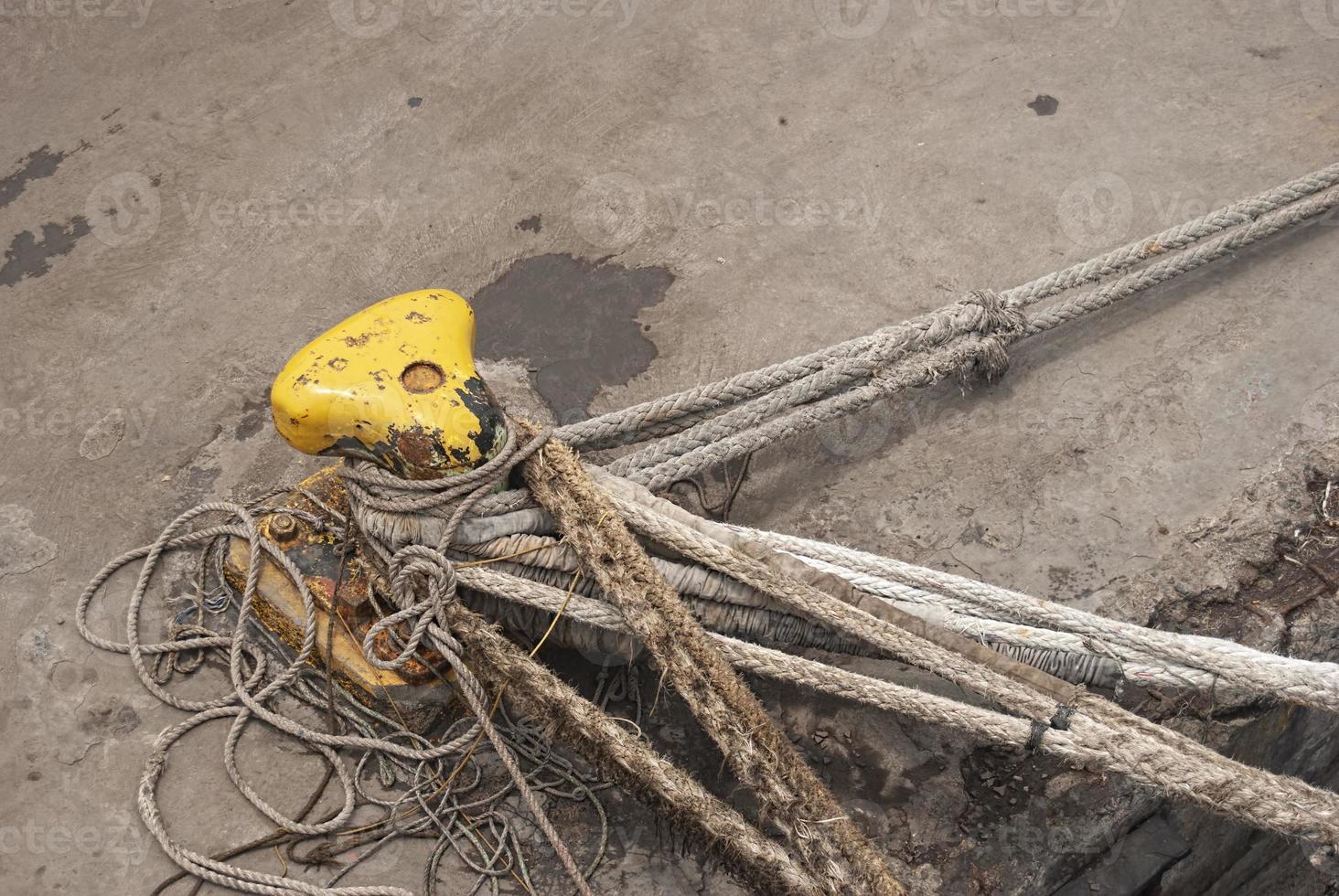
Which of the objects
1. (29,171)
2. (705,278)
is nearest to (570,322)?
(705,278)

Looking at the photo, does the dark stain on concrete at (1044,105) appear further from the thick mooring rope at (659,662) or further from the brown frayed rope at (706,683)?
the brown frayed rope at (706,683)

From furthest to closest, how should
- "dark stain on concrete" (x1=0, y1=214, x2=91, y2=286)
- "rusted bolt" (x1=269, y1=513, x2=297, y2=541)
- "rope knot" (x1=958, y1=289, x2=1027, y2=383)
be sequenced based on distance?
"dark stain on concrete" (x1=0, y1=214, x2=91, y2=286), "rope knot" (x1=958, y1=289, x2=1027, y2=383), "rusted bolt" (x1=269, y1=513, x2=297, y2=541)

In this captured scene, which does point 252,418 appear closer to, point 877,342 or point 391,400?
point 391,400

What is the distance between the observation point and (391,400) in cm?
266

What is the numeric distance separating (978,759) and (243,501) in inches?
83.6

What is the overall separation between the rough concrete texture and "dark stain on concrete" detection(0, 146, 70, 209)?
0.04 ft

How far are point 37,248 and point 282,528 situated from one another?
1.85m

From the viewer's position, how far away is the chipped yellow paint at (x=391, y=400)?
8.70 ft

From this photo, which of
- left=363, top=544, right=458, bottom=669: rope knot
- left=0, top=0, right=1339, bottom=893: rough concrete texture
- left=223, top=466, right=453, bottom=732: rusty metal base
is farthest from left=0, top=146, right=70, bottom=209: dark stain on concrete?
left=363, top=544, right=458, bottom=669: rope knot

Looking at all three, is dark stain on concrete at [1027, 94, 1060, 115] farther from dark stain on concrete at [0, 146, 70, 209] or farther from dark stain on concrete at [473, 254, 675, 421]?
dark stain on concrete at [0, 146, 70, 209]

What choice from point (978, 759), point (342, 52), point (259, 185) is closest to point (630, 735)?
point (978, 759)

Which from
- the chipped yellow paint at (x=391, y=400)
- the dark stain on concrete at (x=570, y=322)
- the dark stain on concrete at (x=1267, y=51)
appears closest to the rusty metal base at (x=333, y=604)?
the chipped yellow paint at (x=391, y=400)

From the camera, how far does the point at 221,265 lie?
4047mm

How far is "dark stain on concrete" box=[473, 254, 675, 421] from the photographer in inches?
145
